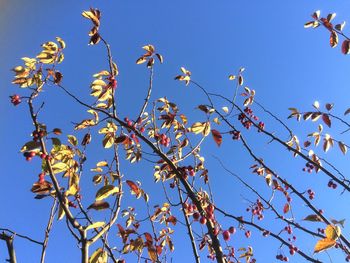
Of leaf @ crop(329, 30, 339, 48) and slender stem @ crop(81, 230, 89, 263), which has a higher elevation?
leaf @ crop(329, 30, 339, 48)

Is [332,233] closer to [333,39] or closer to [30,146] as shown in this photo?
[30,146]

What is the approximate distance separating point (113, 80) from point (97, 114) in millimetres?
566

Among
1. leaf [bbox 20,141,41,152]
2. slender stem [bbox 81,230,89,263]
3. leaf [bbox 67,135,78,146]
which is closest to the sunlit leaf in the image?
leaf [bbox 67,135,78,146]

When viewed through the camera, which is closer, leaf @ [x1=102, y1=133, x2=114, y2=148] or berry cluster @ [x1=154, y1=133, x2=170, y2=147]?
leaf @ [x1=102, y1=133, x2=114, y2=148]

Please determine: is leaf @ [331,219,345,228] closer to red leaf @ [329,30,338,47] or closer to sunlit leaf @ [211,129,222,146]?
sunlit leaf @ [211,129,222,146]

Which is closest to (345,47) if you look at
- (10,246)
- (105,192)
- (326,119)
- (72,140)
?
(326,119)

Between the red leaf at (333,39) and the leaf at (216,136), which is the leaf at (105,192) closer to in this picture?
the leaf at (216,136)

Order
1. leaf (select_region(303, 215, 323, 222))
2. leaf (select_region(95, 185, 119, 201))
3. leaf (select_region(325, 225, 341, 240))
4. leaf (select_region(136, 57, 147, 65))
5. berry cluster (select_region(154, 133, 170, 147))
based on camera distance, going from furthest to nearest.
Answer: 1. leaf (select_region(136, 57, 147, 65))
2. berry cluster (select_region(154, 133, 170, 147))
3. leaf (select_region(95, 185, 119, 201))
4. leaf (select_region(303, 215, 323, 222))
5. leaf (select_region(325, 225, 341, 240))

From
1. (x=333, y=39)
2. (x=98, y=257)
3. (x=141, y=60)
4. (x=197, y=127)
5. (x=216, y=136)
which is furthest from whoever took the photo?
(x=141, y=60)

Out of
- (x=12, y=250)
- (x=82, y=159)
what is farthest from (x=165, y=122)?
(x=12, y=250)

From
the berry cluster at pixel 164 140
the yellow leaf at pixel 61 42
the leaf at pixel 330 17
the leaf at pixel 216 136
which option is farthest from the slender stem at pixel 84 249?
the leaf at pixel 330 17

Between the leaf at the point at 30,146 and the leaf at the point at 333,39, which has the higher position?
the leaf at the point at 333,39

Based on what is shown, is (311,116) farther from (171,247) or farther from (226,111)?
(171,247)

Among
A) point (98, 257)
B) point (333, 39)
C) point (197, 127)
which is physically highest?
point (333, 39)
